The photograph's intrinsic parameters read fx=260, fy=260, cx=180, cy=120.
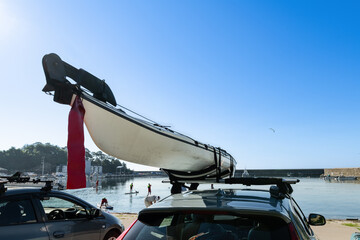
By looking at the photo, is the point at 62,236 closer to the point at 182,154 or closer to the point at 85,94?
the point at 85,94

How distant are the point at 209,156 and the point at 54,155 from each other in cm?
16654

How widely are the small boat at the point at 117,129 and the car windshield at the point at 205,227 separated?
11.9 ft

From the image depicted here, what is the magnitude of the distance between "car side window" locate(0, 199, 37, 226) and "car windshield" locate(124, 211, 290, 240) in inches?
106

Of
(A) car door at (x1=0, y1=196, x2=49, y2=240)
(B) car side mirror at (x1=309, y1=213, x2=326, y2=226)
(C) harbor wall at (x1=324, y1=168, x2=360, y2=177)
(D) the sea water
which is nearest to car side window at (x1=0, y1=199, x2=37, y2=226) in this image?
(A) car door at (x1=0, y1=196, x2=49, y2=240)

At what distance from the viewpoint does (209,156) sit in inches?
346

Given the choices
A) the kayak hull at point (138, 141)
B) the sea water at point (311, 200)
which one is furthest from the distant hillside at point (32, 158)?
the kayak hull at point (138, 141)

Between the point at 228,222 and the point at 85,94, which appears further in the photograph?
the point at 85,94

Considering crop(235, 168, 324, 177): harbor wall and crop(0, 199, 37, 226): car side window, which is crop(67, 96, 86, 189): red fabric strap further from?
crop(235, 168, 324, 177): harbor wall

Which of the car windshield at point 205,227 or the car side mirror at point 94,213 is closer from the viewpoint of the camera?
the car windshield at point 205,227

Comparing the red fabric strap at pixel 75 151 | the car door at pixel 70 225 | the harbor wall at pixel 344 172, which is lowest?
the harbor wall at pixel 344 172

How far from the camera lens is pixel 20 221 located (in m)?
3.93

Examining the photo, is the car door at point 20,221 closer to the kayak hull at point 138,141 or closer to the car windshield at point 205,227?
the kayak hull at point 138,141

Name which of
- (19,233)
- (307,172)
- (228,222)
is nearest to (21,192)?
(19,233)

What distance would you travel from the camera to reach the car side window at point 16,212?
3857 mm
